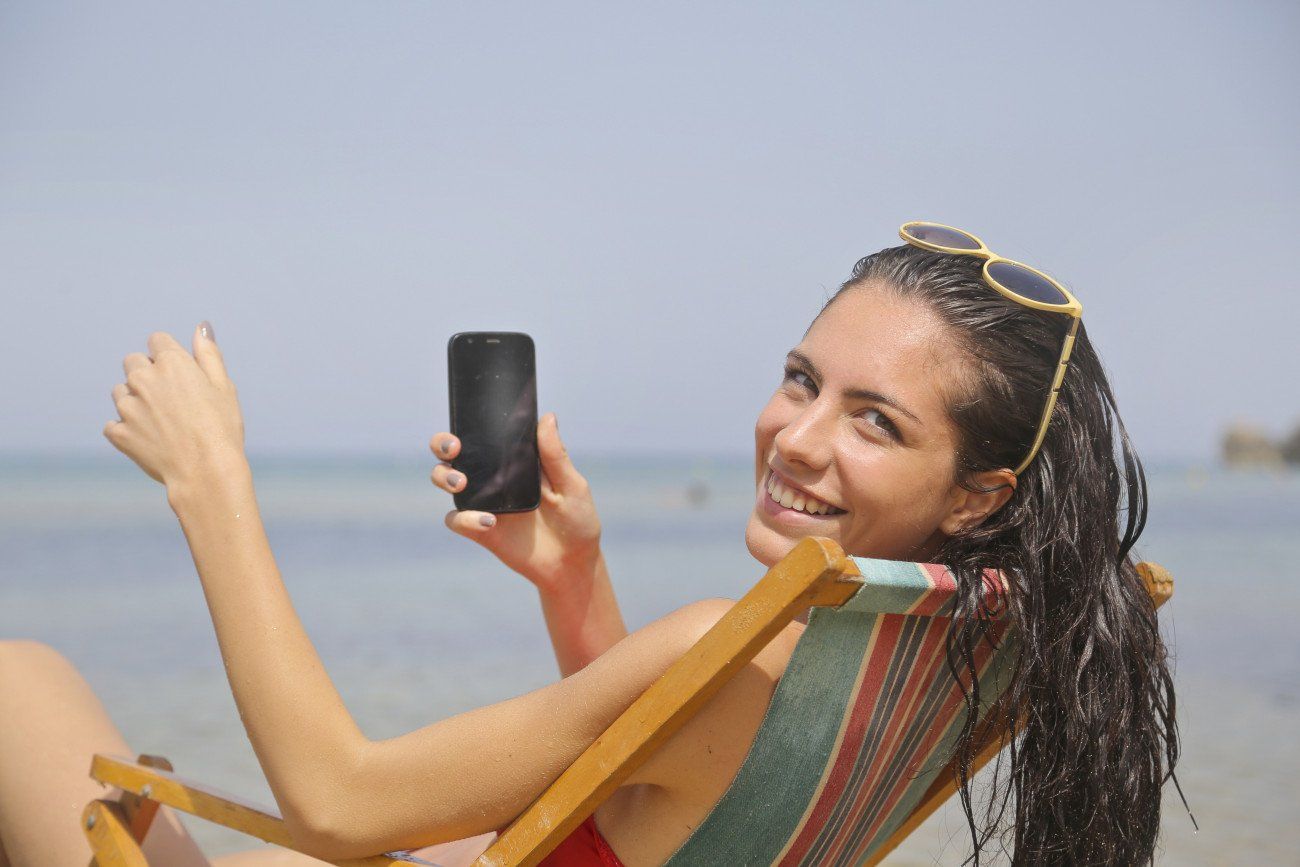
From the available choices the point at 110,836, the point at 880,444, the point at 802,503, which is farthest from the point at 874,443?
the point at 110,836

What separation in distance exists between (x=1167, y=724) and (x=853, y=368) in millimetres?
815

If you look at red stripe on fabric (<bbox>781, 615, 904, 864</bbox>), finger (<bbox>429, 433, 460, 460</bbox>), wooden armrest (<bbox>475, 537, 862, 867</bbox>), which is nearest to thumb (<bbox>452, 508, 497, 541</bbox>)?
finger (<bbox>429, 433, 460, 460</bbox>)

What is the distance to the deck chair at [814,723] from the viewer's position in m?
1.50

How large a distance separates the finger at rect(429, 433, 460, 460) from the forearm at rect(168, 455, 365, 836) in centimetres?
40

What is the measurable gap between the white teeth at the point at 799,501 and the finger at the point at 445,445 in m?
0.61

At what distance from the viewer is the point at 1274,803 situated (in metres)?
5.86

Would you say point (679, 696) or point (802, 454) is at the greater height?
point (802, 454)

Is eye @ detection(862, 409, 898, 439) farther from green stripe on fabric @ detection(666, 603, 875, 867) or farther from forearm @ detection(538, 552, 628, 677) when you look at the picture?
forearm @ detection(538, 552, 628, 677)

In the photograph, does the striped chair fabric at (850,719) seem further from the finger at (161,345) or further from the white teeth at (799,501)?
the finger at (161,345)

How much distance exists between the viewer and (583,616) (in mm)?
2693

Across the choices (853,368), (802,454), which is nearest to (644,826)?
(802,454)

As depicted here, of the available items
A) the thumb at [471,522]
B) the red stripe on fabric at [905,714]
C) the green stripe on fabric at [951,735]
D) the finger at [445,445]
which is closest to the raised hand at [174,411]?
the finger at [445,445]

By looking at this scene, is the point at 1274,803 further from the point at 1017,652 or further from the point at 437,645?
the point at 437,645

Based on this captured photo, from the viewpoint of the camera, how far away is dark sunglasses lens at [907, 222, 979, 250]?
211 centimetres
